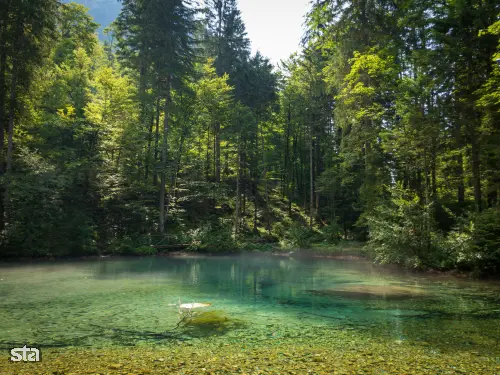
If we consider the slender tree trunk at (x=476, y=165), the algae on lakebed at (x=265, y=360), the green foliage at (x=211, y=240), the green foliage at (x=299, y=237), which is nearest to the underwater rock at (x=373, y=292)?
the algae on lakebed at (x=265, y=360)

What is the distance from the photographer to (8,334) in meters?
5.94

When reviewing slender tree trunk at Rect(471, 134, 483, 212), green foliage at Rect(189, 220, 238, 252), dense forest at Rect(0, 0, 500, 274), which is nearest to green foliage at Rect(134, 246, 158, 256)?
dense forest at Rect(0, 0, 500, 274)

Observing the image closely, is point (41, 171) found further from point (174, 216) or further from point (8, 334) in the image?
point (8, 334)

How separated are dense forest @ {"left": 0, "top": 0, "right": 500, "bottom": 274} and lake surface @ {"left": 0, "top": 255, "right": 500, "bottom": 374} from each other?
391 cm

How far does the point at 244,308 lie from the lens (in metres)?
8.46

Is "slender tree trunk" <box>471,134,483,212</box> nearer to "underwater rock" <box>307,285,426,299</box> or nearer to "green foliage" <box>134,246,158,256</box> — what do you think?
"underwater rock" <box>307,285,426,299</box>

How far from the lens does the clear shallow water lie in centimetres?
599

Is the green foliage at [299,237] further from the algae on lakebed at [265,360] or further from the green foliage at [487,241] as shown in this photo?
the algae on lakebed at [265,360]

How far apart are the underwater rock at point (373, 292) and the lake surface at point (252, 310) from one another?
3 centimetres

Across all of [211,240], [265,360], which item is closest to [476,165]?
[265,360]

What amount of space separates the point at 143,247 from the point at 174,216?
5564mm

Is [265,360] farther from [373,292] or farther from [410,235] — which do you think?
[410,235]

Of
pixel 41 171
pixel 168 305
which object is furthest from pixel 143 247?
pixel 168 305

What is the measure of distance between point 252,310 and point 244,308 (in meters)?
0.30
